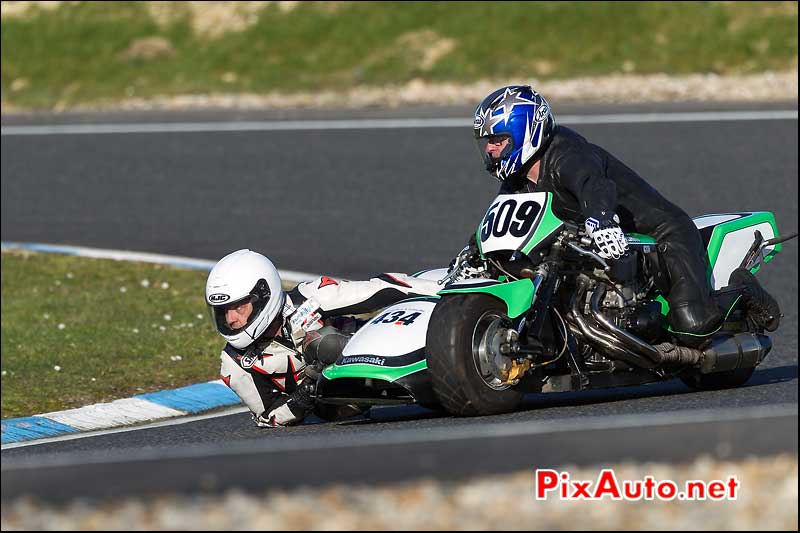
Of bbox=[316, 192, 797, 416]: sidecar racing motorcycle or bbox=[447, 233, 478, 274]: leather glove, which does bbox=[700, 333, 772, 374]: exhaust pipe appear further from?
bbox=[447, 233, 478, 274]: leather glove

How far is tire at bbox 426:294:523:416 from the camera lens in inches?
255

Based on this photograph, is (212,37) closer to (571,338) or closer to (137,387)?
(137,387)

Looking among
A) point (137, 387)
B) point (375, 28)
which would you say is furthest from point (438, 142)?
point (137, 387)

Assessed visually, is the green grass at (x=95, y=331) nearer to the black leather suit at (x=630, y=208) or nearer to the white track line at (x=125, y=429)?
the white track line at (x=125, y=429)

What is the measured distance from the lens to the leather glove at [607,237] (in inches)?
271

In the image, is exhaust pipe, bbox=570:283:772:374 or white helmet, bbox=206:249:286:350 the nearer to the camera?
exhaust pipe, bbox=570:283:772:374

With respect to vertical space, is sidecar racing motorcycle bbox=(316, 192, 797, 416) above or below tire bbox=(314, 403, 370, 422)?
above

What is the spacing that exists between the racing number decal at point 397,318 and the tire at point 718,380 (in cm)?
169

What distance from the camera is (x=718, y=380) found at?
7707mm

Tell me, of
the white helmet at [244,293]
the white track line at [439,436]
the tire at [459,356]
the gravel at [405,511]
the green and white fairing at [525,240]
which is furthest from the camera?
the white helmet at [244,293]

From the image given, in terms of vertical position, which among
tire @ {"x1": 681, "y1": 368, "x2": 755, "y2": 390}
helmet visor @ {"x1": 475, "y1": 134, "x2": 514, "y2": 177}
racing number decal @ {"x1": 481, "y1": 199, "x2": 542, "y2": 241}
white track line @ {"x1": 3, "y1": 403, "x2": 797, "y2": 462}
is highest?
helmet visor @ {"x1": 475, "y1": 134, "x2": 514, "y2": 177}

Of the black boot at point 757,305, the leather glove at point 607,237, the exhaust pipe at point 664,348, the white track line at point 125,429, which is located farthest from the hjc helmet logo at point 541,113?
the white track line at point 125,429

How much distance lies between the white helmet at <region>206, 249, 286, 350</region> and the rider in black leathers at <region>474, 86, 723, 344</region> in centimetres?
122

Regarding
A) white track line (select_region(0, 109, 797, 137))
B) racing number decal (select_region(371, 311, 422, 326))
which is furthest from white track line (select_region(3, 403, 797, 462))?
white track line (select_region(0, 109, 797, 137))
